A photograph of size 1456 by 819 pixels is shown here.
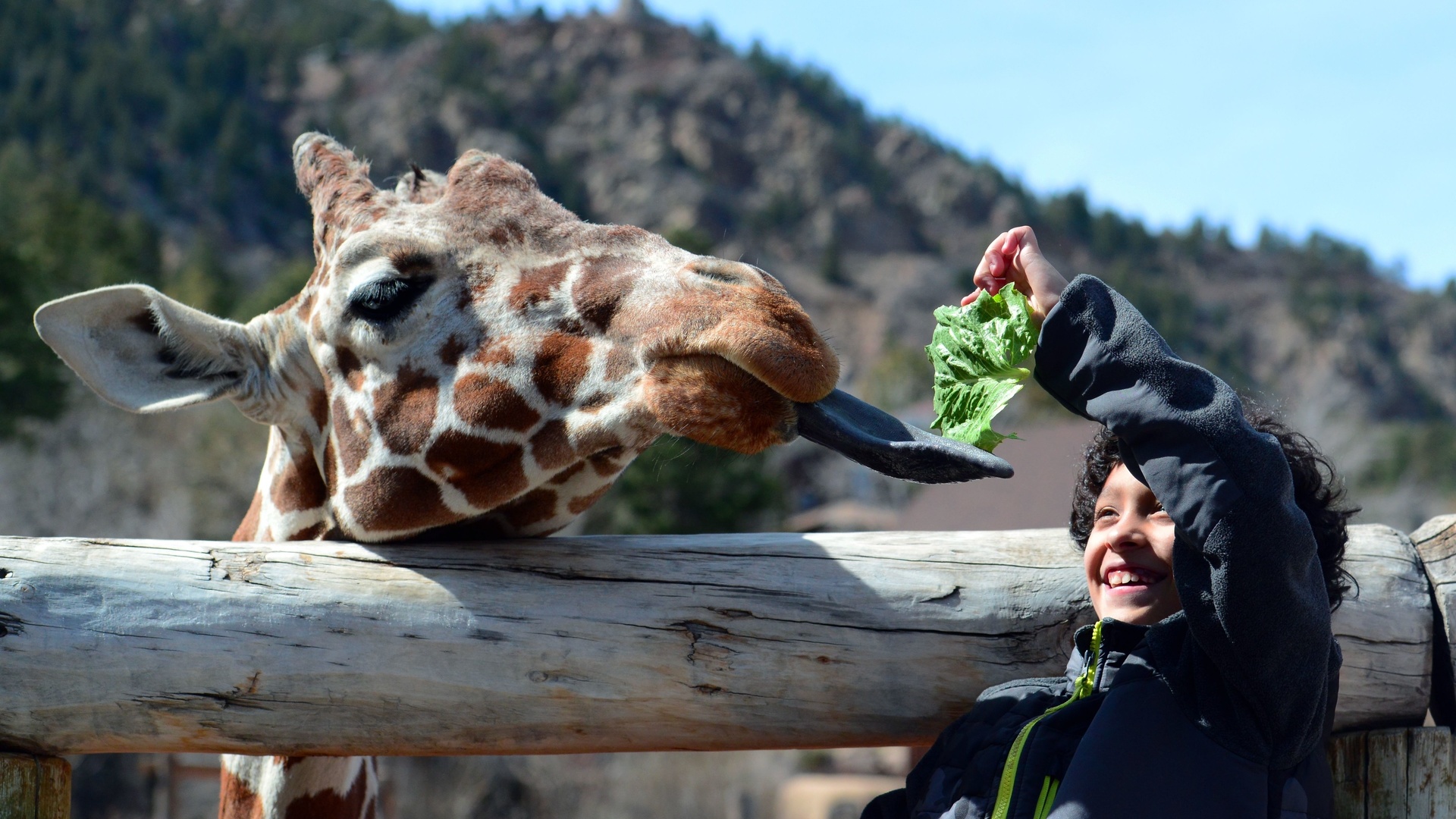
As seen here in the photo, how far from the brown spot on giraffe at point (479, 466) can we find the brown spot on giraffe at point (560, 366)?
0.14 meters

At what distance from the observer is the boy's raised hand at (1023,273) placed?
215 centimetres

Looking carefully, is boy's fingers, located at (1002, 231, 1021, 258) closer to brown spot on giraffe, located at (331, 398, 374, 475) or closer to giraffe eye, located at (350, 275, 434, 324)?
giraffe eye, located at (350, 275, 434, 324)

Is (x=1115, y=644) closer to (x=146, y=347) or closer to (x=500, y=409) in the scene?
(x=500, y=409)

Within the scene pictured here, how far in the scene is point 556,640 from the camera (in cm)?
231

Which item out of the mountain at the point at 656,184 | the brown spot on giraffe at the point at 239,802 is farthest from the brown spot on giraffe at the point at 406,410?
the mountain at the point at 656,184

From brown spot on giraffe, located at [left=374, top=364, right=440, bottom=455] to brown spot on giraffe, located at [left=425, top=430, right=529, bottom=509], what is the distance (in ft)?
0.17

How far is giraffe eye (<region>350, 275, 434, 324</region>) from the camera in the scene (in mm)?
2451

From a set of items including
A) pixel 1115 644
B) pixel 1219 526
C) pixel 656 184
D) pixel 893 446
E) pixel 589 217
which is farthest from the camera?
pixel 656 184

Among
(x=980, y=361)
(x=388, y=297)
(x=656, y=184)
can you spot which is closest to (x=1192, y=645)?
(x=980, y=361)

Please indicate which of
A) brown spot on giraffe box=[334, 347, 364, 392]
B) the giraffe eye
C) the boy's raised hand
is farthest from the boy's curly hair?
brown spot on giraffe box=[334, 347, 364, 392]

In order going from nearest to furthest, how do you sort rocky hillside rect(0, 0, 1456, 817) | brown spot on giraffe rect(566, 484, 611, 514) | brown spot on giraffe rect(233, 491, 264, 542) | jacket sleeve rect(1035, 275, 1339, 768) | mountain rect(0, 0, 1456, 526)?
jacket sleeve rect(1035, 275, 1339, 768) < brown spot on giraffe rect(566, 484, 611, 514) < brown spot on giraffe rect(233, 491, 264, 542) < rocky hillside rect(0, 0, 1456, 817) < mountain rect(0, 0, 1456, 526)

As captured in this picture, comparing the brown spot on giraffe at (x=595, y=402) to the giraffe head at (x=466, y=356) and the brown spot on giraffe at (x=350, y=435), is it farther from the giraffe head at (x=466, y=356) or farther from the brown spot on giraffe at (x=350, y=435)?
the brown spot on giraffe at (x=350, y=435)

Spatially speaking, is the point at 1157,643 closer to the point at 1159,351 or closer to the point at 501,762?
the point at 1159,351

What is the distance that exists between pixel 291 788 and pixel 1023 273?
2051 mm
